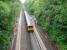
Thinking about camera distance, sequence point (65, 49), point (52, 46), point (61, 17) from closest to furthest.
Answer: point (65, 49) → point (61, 17) → point (52, 46)

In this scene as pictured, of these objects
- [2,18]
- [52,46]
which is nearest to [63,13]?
[52,46]

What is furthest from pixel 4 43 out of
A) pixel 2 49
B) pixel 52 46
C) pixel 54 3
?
pixel 54 3

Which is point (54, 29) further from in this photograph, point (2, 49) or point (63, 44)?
point (2, 49)

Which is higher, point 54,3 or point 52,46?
point 54,3

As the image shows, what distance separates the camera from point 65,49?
1920cm

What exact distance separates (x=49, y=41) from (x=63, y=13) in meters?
5.73

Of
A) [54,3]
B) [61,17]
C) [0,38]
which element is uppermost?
[54,3]

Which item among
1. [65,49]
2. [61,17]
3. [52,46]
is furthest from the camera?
[52,46]

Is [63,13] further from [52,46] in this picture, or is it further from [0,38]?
[0,38]

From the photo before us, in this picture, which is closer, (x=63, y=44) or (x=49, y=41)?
(x=63, y=44)

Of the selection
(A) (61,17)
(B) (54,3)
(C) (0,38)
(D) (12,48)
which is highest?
(B) (54,3)

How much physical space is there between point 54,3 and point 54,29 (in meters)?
3.87

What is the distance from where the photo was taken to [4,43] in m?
21.4

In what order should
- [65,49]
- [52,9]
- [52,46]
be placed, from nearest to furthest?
[65,49] → [52,46] → [52,9]
